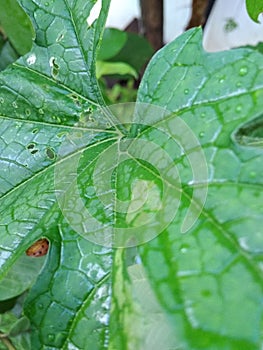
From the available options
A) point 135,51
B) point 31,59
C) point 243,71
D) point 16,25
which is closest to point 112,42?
point 135,51

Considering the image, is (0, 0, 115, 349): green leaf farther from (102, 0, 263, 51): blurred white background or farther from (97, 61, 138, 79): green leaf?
(102, 0, 263, 51): blurred white background

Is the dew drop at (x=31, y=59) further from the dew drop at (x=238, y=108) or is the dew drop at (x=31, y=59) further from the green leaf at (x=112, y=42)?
the green leaf at (x=112, y=42)

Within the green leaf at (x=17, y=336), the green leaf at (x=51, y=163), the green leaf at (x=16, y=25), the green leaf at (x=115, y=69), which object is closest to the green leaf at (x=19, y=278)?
the green leaf at (x=17, y=336)

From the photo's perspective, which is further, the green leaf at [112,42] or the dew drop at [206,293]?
the green leaf at [112,42]

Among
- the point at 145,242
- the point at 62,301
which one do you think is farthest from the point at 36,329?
Result: the point at 145,242

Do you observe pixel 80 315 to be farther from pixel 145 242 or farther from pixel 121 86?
pixel 121 86

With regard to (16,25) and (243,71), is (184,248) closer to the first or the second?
(243,71)
